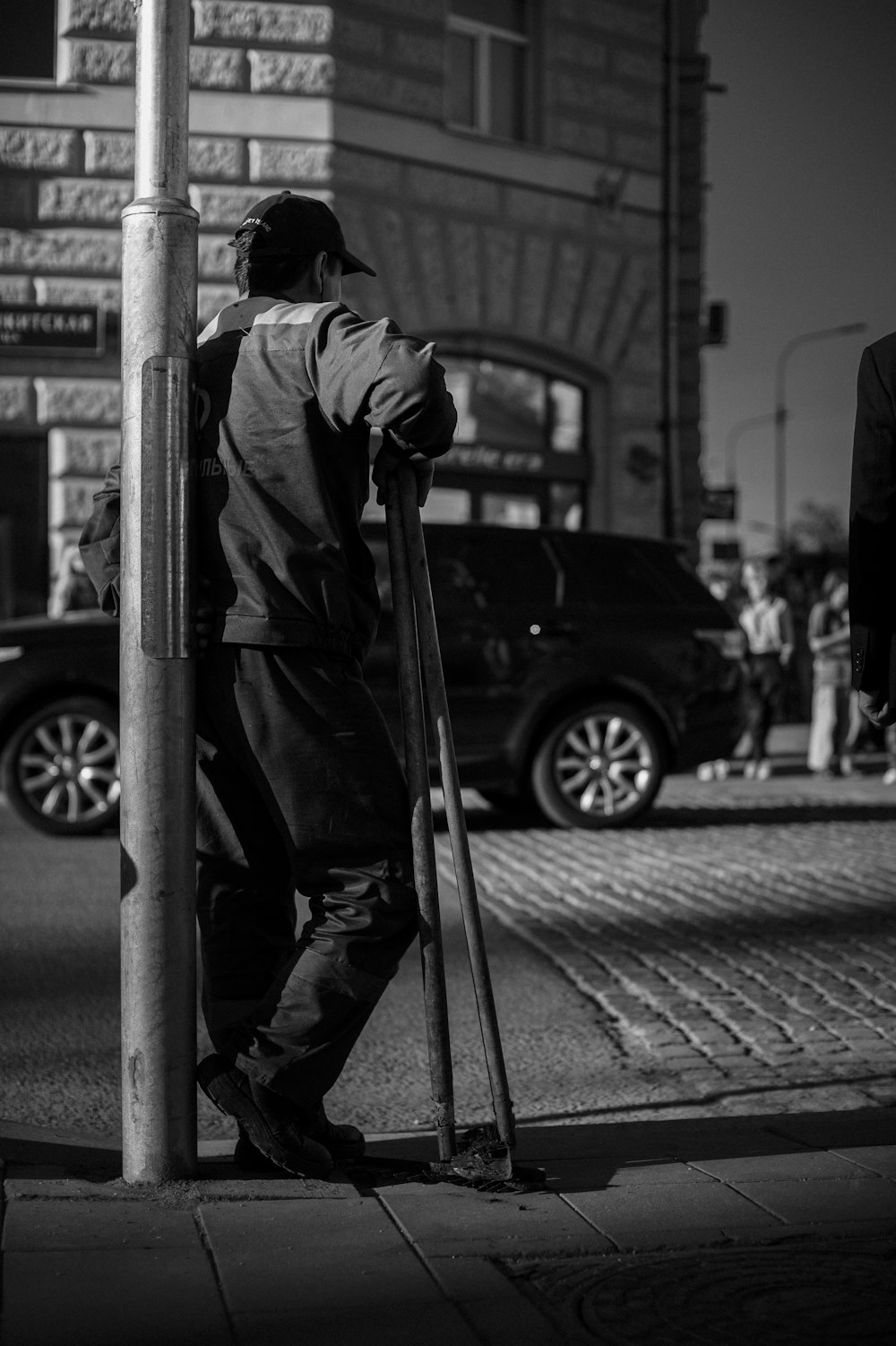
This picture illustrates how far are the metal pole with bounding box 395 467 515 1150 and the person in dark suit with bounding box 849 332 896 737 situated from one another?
90cm

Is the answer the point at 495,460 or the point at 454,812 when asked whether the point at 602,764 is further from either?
the point at 495,460

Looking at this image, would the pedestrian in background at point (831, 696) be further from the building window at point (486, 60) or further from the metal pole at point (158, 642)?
→ the metal pole at point (158, 642)

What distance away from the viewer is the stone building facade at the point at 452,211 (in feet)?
49.5

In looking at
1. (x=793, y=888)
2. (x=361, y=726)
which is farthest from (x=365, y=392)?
(x=793, y=888)

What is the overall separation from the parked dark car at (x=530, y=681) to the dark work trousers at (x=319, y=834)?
6016mm

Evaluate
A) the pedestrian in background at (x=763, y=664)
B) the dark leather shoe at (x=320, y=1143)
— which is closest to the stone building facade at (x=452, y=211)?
the pedestrian in background at (x=763, y=664)

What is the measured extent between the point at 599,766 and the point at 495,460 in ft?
24.2

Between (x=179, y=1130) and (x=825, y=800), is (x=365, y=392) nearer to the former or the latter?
(x=179, y=1130)

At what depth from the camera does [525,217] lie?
1714 cm

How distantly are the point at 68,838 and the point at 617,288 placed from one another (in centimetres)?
1014

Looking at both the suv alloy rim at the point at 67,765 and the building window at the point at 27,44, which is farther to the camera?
the building window at the point at 27,44

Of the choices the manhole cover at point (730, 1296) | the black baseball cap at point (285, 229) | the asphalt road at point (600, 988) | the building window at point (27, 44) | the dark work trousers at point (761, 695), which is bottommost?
the asphalt road at point (600, 988)

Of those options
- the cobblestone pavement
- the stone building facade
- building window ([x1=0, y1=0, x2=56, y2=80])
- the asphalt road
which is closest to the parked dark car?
the cobblestone pavement

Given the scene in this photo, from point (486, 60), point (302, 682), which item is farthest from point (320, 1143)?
point (486, 60)
